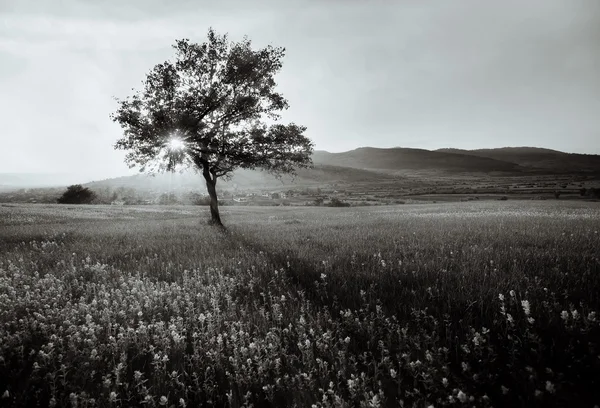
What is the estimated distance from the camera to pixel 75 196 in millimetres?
73688

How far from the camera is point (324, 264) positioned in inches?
263

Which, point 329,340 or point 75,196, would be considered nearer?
point 329,340

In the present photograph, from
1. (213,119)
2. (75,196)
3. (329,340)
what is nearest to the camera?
(329,340)

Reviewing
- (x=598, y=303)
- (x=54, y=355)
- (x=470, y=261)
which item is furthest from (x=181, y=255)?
(x=598, y=303)

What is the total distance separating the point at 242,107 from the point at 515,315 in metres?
17.1

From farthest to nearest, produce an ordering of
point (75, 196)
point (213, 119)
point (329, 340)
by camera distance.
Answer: point (75, 196)
point (213, 119)
point (329, 340)

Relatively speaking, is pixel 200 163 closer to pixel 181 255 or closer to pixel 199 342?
pixel 181 255

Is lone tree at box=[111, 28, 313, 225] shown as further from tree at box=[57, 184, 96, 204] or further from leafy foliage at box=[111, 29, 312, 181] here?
tree at box=[57, 184, 96, 204]

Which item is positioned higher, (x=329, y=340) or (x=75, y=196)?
(x=75, y=196)

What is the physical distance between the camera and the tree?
7319cm

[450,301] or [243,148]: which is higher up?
[243,148]

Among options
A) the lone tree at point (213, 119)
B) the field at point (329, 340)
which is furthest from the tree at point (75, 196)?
the field at point (329, 340)

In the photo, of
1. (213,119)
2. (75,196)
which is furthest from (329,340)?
(75,196)

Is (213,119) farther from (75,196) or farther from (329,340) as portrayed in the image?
(75,196)
